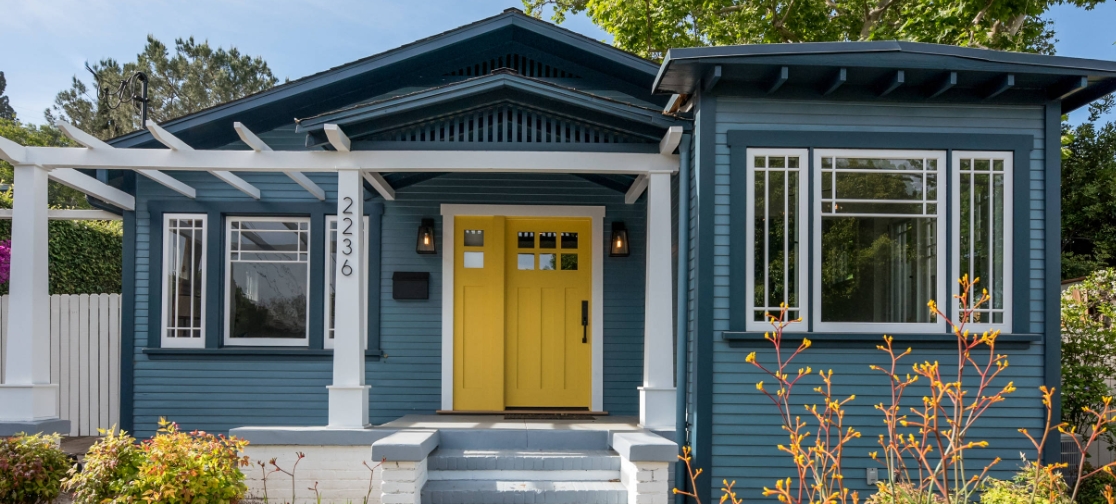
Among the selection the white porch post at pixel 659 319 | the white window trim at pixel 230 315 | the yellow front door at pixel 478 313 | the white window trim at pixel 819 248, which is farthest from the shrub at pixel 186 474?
the white window trim at pixel 819 248

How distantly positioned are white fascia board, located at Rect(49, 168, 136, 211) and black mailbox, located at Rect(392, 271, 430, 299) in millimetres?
2421

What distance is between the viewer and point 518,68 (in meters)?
7.32

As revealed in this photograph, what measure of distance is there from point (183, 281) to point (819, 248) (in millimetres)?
5497

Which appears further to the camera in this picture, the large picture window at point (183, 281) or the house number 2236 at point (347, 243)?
the large picture window at point (183, 281)

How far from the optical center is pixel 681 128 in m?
5.28

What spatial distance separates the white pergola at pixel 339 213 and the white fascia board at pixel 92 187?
21 cm

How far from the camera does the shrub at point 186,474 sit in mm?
4340

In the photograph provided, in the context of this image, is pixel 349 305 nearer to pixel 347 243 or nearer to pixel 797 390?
pixel 347 243

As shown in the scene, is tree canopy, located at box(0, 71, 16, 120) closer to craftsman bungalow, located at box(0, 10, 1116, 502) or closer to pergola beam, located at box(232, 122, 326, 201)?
craftsman bungalow, located at box(0, 10, 1116, 502)

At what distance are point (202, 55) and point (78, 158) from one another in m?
19.9

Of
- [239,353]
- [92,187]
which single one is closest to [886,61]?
[239,353]

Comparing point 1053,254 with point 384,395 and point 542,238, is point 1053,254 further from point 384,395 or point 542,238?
point 384,395

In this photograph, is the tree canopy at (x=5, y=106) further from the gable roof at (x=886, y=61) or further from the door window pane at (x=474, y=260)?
the gable roof at (x=886, y=61)

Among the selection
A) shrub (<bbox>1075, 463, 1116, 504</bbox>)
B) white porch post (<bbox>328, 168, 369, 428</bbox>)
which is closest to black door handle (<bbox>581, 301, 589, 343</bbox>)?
white porch post (<bbox>328, 168, 369, 428</bbox>)
